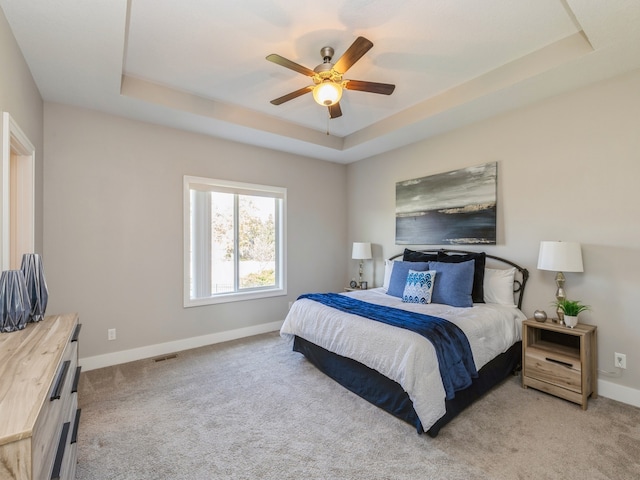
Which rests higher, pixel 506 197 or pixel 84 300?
pixel 506 197

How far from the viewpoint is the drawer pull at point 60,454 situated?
111cm

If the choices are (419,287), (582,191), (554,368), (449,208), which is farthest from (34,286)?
(582,191)

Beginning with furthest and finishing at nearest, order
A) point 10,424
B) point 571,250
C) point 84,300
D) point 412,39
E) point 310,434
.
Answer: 1. point 84,300
2. point 571,250
3. point 412,39
4. point 310,434
5. point 10,424

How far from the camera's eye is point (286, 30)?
2301mm

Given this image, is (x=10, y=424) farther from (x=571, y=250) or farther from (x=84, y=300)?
(x=571, y=250)

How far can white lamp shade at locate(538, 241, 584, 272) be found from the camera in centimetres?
262

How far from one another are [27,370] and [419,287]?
3029mm

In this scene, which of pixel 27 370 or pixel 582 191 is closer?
pixel 27 370

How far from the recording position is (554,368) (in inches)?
103

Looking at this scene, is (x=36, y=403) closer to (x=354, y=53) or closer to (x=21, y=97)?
(x=354, y=53)

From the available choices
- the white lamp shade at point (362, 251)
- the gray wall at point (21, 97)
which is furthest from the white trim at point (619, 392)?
the gray wall at point (21, 97)

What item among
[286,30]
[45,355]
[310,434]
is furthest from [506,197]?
[45,355]

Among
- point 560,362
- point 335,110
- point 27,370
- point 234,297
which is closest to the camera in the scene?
point 27,370

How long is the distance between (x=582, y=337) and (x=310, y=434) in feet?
7.39
